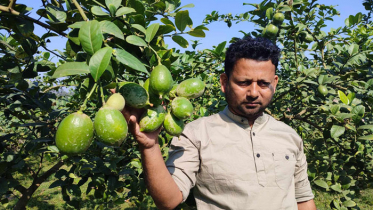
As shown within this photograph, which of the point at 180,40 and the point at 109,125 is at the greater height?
the point at 180,40

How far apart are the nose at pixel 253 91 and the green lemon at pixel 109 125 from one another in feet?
2.84

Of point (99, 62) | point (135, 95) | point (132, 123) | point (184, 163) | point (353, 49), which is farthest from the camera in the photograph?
Result: point (353, 49)

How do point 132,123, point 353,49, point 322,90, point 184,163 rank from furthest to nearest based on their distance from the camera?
point 353,49
point 322,90
point 184,163
point 132,123

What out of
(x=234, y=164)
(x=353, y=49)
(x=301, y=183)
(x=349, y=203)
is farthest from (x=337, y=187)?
(x=234, y=164)

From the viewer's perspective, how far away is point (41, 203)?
4430 mm

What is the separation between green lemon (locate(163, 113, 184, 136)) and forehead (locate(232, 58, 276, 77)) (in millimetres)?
693

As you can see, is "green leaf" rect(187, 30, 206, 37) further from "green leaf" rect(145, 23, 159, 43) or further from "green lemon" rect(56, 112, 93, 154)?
"green lemon" rect(56, 112, 93, 154)

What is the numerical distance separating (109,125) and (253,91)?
2.98 ft

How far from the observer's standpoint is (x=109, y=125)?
70 centimetres

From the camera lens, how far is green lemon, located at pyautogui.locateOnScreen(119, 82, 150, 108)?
778 millimetres


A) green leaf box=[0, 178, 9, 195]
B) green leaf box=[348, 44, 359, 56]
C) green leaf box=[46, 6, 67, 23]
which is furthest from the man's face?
green leaf box=[0, 178, 9, 195]

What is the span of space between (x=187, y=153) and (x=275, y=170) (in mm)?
485

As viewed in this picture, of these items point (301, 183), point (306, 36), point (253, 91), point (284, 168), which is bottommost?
point (301, 183)

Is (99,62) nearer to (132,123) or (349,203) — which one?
(132,123)
